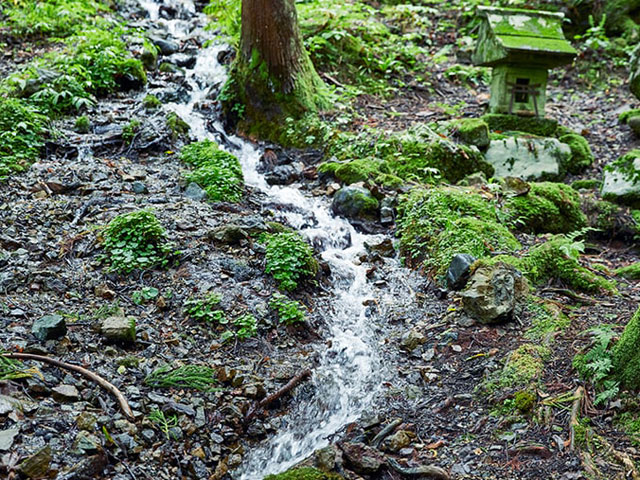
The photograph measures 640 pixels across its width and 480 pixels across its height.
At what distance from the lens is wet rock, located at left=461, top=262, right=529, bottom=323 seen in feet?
14.8

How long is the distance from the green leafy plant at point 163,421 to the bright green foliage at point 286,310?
1.50 m

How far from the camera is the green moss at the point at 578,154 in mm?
8797

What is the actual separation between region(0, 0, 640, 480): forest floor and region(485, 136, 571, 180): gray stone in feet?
6.33

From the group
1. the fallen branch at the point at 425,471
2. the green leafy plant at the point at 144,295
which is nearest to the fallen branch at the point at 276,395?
the fallen branch at the point at 425,471

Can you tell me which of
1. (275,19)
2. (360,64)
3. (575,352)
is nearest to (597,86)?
(360,64)

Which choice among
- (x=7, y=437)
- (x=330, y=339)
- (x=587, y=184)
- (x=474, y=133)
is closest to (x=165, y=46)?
(x=474, y=133)

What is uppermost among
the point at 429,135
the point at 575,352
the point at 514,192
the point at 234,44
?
the point at 234,44

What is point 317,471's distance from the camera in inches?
123

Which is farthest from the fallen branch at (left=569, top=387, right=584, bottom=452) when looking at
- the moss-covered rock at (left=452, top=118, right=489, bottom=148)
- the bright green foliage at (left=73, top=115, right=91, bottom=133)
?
the bright green foliage at (left=73, top=115, right=91, bottom=133)

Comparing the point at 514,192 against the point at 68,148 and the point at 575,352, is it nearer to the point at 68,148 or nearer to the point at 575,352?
the point at 575,352

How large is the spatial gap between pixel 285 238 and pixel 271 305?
937 millimetres

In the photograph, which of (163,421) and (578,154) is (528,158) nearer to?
(578,154)

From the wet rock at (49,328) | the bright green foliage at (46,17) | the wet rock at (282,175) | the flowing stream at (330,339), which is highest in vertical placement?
the bright green foliage at (46,17)

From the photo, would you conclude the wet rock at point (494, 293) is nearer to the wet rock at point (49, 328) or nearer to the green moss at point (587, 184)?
the wet rock at point (49, 328)
